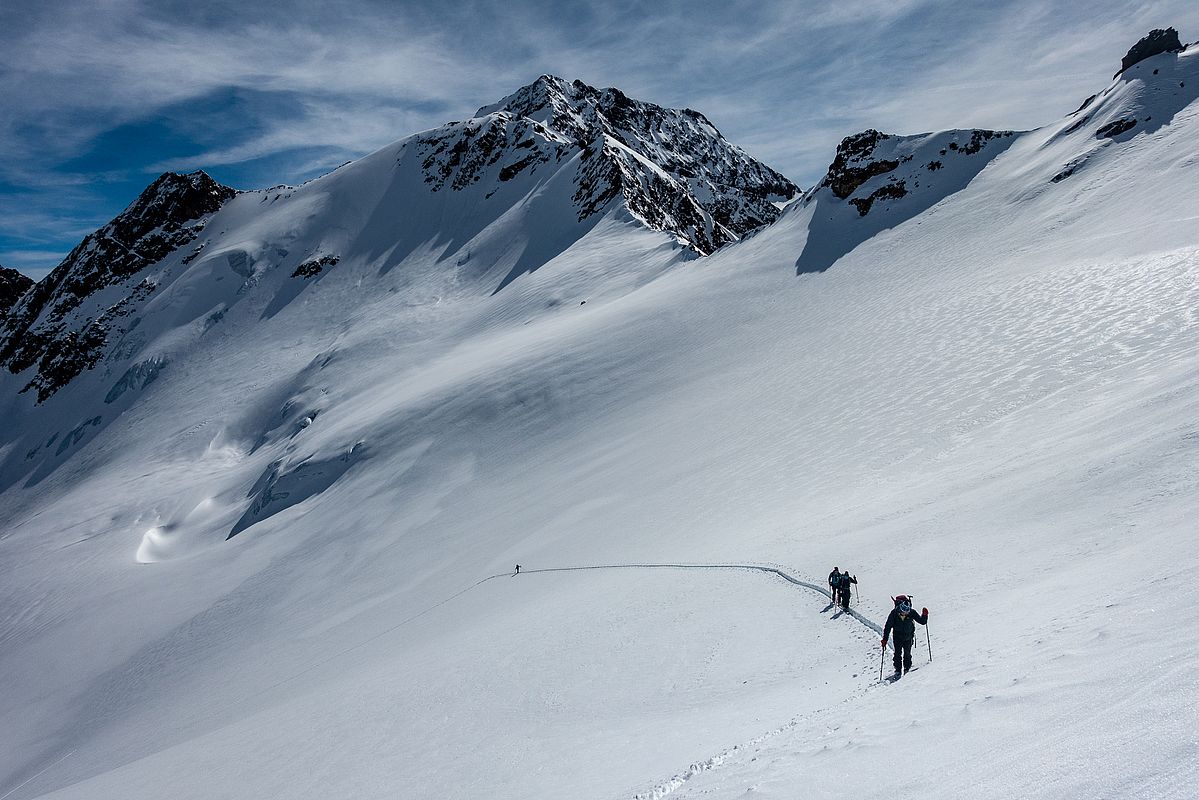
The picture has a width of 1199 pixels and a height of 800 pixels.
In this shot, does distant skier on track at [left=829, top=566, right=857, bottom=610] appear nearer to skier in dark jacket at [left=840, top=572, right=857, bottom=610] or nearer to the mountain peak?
skier in dark jacket at [left=840, top=572, right=857, bottom=610]

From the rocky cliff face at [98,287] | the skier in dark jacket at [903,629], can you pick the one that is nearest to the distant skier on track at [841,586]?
the skier in dark jacket at [903,629]

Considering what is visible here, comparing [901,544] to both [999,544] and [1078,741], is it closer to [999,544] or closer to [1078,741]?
[999,544]

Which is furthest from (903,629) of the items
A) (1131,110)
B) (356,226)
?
(356,226)

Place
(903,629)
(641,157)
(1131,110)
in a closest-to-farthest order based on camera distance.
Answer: (903,629) → (1131,110) → (641,157)

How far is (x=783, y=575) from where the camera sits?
44.8 ft

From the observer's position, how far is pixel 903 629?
893cm

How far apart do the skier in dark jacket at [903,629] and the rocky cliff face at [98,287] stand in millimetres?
100168

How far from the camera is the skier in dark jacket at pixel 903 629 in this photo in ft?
29.1

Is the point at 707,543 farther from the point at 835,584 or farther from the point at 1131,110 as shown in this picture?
the point at 1131,110

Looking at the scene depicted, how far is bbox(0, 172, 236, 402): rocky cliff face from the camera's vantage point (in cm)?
8481

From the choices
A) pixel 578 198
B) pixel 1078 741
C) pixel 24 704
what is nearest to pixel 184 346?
pixel 578 198

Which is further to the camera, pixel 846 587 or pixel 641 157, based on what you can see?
pixel 641 157

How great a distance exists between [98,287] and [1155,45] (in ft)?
389

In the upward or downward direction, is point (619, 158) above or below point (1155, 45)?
above
